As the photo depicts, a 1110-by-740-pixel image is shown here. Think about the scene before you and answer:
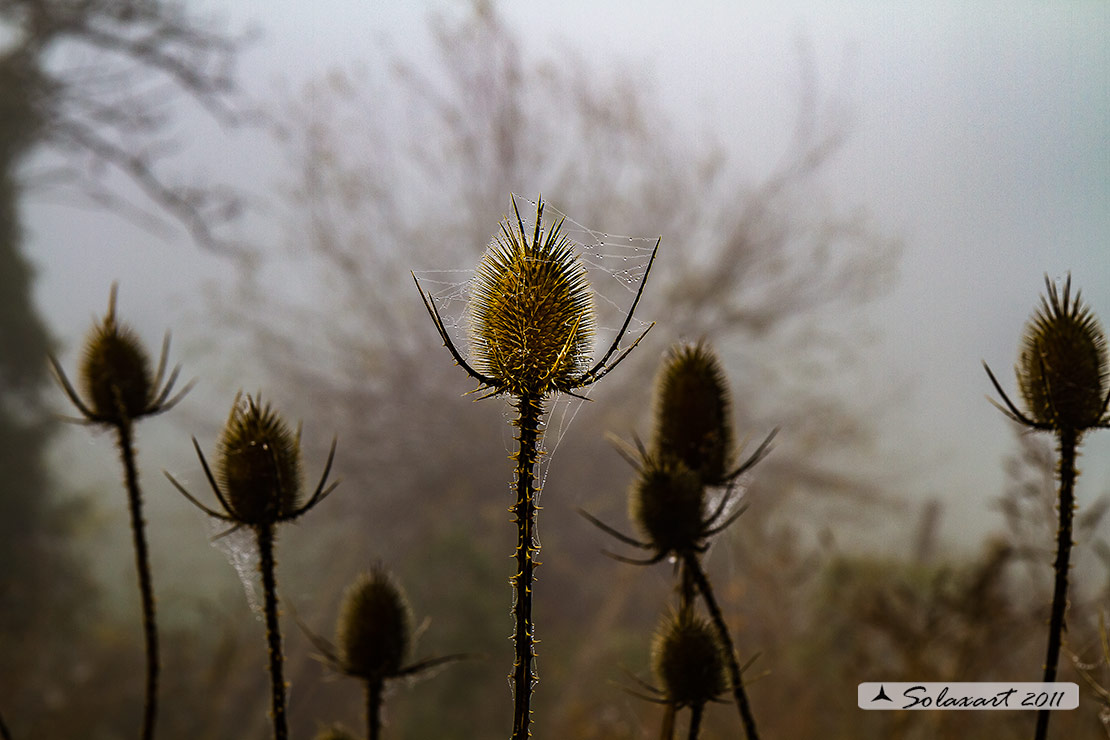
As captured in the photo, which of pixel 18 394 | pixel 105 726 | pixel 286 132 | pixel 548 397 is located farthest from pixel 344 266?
pixel 548 397

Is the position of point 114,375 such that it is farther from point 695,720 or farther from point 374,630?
point 695,720

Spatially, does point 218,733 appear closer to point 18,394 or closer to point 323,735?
point 18,394

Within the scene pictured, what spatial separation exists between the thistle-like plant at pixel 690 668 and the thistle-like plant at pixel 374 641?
221mm

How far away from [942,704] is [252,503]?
2.76 ft

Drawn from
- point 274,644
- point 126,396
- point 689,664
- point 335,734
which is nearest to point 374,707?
point 335,734

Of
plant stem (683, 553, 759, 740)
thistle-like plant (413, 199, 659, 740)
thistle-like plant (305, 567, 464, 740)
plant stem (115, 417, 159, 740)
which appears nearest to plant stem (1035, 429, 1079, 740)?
plant stem (683, 553, 759, 740)

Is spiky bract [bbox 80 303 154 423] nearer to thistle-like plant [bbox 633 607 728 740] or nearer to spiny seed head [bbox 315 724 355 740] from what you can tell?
spiny seed head [bbox 315 724 355 740]

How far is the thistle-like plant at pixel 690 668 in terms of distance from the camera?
2.51 ft

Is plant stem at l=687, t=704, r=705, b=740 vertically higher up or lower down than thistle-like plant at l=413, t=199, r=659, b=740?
lower down

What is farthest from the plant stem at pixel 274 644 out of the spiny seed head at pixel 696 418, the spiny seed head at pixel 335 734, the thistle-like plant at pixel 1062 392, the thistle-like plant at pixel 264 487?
the thistle-like plant at pixel 1062 392

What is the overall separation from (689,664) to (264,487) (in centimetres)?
42

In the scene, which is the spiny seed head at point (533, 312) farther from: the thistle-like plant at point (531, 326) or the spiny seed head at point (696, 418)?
the spiny seed head at point (696, 418)

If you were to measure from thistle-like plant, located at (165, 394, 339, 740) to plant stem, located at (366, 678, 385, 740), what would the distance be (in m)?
0.12

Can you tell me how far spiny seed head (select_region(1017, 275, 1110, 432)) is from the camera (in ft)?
2.34
